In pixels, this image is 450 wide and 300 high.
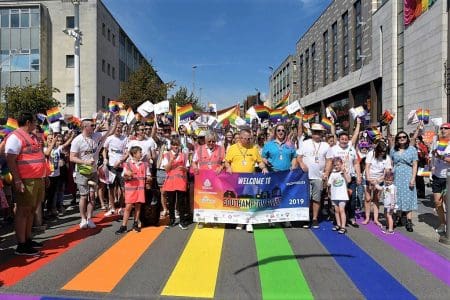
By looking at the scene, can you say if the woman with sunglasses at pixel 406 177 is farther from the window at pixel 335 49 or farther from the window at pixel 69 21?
the window at pixel 69 21

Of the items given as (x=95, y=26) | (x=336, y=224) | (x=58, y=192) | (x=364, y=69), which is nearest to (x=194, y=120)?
(x=58, y=192)

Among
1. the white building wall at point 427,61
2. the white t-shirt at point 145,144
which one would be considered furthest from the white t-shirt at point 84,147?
the white building wall at point 427,61

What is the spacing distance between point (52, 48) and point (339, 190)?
40.5 meters

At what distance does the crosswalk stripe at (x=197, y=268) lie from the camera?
4777mm

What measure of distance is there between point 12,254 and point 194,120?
6.24 meters

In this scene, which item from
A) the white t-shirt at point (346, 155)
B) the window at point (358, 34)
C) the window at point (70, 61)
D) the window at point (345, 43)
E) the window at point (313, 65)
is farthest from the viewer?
the window at point (313, 65)

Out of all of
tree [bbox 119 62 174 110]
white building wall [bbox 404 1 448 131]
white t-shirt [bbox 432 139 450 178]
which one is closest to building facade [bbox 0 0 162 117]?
tree [bbox 119 62 174 110]

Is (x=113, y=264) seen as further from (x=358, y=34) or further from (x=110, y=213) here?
(x=358, y=34)

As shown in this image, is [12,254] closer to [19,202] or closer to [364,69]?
[19,202]

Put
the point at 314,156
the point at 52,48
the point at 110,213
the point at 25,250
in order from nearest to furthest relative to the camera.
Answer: the point at 25,250, the point at 314,156, the point at 110,213, the point at 52,48

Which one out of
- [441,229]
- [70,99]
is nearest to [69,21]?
[70,99]

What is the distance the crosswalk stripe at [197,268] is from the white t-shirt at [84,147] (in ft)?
7.68

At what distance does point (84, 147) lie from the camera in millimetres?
7625

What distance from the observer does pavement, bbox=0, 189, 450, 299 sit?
4758 mm
